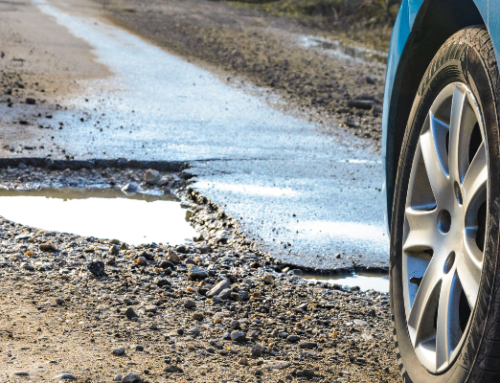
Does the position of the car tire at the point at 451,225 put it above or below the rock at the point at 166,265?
above

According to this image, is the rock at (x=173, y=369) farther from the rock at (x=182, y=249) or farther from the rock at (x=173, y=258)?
the rock at (x=182, y=249)

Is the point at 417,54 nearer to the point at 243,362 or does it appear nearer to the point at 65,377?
the point at 243,362

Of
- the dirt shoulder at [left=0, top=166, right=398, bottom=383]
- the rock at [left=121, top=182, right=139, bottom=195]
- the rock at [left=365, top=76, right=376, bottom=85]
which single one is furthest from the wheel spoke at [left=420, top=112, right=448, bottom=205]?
the rock at [left=365, top=76, right=376, bottom=85]

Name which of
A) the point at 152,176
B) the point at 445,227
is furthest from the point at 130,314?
the point at 152,176

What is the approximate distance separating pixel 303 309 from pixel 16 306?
4.29ft

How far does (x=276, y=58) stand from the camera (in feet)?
43.1

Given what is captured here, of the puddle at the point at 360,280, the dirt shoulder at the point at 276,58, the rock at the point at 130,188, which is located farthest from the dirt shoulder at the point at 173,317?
the dirt shoulder at the point at 276,58

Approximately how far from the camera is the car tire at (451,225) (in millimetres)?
1638

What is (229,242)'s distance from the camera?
3969 millimetres

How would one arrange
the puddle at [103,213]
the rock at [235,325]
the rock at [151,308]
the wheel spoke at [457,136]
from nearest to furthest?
the wheel spoke at [457,136] < the rock at [235,325] < the rock at [151,308] < the puddle at [103,213]

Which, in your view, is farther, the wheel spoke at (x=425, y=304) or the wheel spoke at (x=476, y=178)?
the wheel spoke at (x=425, y=304)

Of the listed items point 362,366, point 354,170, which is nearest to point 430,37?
point 362,366

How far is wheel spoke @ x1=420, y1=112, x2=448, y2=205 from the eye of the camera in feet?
6.75

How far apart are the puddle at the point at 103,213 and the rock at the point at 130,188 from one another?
→ 1.8 inches
